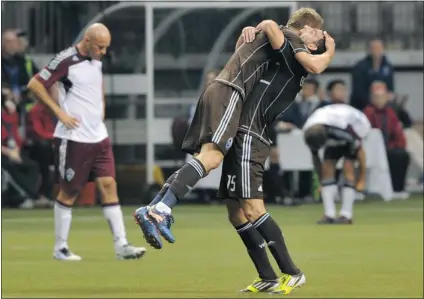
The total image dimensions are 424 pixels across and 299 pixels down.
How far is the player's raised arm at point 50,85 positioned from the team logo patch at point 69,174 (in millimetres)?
419

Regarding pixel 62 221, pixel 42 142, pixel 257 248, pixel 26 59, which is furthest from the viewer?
pixel 26 59

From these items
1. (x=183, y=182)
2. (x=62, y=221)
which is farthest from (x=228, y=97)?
(x=62, y=221)

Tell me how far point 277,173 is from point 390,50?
5233 millimetres

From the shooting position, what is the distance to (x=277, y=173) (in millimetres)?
23062

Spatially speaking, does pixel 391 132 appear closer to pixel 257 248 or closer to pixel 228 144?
pixel 257 248

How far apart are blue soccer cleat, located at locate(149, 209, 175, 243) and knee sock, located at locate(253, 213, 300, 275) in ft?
5.66

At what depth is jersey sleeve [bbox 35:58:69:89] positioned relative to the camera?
14695 millimetres

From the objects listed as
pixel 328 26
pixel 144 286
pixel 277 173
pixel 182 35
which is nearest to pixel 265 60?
pixel 144 286

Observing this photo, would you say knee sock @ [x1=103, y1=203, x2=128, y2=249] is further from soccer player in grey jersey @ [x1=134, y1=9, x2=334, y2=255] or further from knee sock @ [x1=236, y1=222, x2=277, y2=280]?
soccer player in grey jersey @ [x1=134, y1=9, x2=334, y2=255]

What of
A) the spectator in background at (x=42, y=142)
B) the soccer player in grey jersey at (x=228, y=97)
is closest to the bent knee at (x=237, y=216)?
the soccer player in grey jersey at (x=228, y=97)

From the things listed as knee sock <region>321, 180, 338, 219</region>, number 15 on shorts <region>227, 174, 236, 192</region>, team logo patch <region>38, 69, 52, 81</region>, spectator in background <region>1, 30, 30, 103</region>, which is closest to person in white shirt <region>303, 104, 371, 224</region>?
knee sock <region>321, 180, 338, 219</region>

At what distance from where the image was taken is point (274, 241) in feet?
34.6

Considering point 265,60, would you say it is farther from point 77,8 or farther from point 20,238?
point 77,8

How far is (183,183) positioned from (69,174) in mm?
5818
